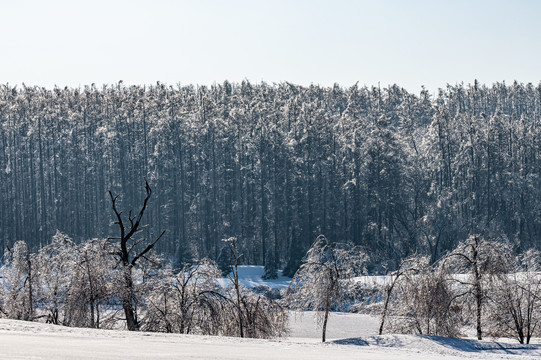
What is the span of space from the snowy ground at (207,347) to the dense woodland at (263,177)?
48.6 meters

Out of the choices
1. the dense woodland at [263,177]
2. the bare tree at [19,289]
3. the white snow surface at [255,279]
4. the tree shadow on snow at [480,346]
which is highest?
the dense woodland at [263,177]

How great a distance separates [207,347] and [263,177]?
6604 centimetres

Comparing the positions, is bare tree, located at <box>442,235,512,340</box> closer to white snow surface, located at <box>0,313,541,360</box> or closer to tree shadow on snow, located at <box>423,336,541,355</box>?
tree shadow on snow, located at <box>423,336,541,355</box>

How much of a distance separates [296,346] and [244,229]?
213 feet

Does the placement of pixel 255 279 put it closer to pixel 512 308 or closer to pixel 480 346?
pixel 512 308

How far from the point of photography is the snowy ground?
41.0 ft

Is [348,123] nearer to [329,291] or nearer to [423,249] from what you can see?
[423,249]

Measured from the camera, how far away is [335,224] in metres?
75.9

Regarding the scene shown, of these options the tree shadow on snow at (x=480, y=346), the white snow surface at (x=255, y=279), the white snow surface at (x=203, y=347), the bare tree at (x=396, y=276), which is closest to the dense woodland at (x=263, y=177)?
the white snow surface at (x=255, y=279)

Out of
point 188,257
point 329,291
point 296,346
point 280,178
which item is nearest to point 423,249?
point 280,178

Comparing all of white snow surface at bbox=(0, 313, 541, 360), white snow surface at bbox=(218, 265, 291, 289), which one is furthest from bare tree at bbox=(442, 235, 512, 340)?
white snow surface at bbox=(218, 265, 291, 289)

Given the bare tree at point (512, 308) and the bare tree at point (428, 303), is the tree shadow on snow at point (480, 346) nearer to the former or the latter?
the bare tree at point (428, 303)

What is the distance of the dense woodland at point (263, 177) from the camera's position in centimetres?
7506

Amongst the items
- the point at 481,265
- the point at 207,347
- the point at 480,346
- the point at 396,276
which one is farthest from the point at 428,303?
the point at 207,347
